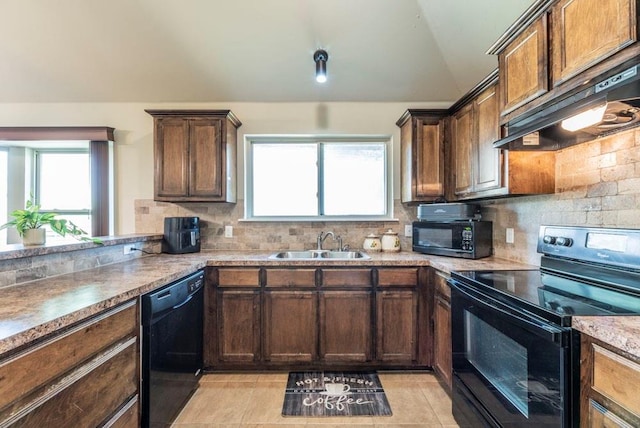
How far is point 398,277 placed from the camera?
238 centimetres

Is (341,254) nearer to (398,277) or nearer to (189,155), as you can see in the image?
(398,277)

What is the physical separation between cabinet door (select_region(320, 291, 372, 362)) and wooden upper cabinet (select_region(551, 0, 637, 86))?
1815mm

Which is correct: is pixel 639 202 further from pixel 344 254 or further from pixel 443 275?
pixel 344 254

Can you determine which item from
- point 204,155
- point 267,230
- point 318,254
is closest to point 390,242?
point 318,254

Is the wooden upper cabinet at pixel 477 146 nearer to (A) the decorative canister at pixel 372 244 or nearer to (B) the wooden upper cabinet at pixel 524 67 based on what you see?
(B) the wooden upper cabinet at pixel 524 67

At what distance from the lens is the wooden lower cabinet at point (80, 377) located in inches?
→ 35.3

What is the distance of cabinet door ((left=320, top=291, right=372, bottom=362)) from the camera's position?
2.37 meters

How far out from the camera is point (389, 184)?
3182 millimetres

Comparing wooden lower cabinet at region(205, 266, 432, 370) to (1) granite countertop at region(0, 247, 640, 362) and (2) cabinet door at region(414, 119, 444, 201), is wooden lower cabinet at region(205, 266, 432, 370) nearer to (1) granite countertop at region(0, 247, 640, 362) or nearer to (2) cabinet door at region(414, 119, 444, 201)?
(1) granite countertop at region(0, 247, 640, 362)

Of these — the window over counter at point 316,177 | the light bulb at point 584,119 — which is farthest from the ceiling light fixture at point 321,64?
the light bulb at point 584,119

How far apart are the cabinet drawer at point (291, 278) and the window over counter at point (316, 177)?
3.09 ft

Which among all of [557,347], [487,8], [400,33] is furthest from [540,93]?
[400,33]

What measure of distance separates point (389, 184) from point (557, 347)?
2.29 metres

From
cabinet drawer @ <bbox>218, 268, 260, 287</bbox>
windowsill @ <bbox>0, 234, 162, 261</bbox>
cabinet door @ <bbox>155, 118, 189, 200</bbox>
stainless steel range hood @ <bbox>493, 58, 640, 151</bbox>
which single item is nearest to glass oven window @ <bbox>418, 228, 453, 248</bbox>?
stainless steel range hood @ <bbox>493, 58, 640, 151</bbox>
